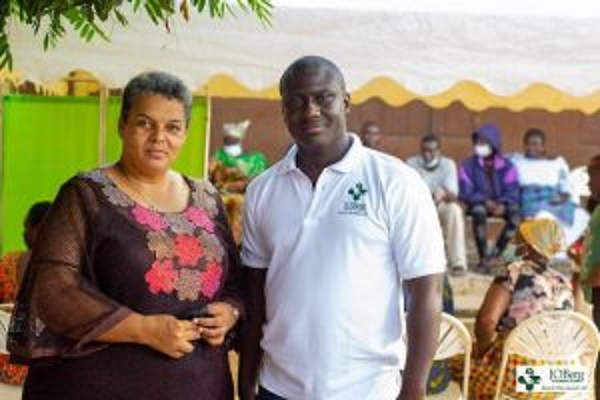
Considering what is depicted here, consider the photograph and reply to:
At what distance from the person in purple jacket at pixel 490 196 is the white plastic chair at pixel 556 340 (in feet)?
21.9

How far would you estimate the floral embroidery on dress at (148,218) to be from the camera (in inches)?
106

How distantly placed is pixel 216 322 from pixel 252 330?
17cm

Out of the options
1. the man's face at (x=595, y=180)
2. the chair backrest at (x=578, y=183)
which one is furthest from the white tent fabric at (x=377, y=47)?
the chair backrest at (x=578, y=183)

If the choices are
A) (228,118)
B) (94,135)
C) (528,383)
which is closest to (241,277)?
(528,383)

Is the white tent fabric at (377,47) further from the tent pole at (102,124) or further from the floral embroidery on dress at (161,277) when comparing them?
the floral embroidery on dress at (161,277)

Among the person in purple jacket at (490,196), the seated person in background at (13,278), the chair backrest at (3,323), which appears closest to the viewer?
the chair backrest at (3,323)

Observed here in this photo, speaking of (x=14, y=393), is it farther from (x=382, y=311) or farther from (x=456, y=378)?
(x=382, y=311)

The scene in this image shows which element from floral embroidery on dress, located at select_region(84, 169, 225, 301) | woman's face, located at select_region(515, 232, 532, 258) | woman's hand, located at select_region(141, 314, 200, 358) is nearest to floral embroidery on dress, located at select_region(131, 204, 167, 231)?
floral embroidery on dress, located at select_region(84, 169, 225, 301)

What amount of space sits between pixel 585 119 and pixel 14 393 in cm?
1030

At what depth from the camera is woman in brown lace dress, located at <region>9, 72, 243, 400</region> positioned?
8.53ft

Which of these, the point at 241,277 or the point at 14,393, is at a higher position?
the point at 241,277

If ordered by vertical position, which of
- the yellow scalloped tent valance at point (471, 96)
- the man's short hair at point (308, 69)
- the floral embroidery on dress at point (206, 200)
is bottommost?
the floral embroidery on dress at point (206, 200)

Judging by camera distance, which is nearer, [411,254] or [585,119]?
[411,254]

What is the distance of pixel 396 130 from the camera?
43.4 feet
